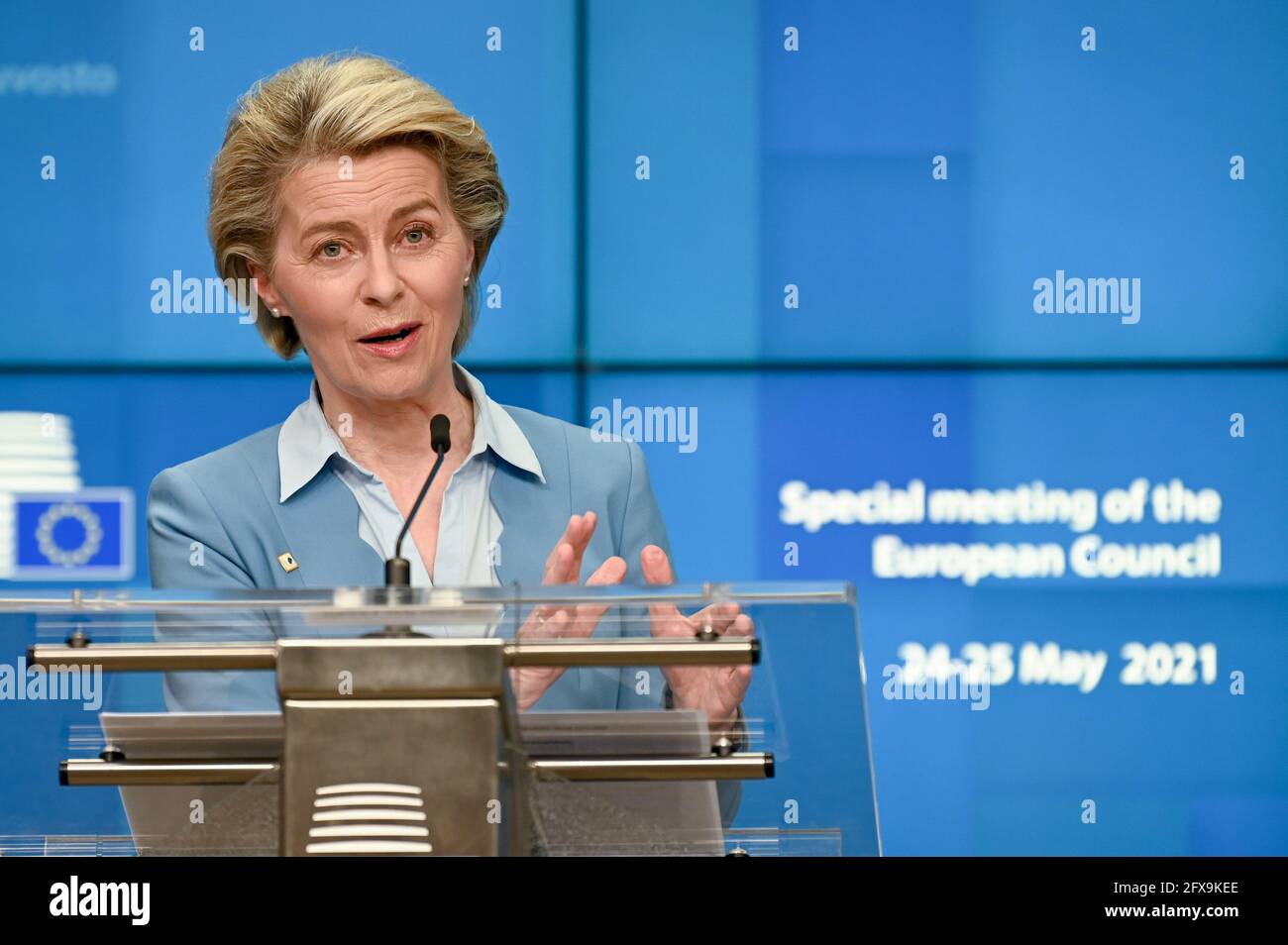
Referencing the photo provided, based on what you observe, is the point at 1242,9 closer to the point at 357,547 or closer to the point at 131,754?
the point at 357,547

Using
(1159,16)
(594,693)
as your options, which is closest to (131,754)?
(594,693)

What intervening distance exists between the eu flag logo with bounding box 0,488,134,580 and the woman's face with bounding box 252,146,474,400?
1.18 m

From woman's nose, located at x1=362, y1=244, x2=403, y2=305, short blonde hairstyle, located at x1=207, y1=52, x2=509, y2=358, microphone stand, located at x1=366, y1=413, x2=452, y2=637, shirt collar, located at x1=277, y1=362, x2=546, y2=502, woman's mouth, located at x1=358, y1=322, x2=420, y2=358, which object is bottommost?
microphone stand, located at x1=366, y1=413, x2=452, y2=637

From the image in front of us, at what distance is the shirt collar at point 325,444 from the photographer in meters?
2.55

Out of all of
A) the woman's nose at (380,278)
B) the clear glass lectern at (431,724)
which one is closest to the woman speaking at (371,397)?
the woman's nose at (380,278)

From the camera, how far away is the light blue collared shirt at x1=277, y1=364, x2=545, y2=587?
253cm

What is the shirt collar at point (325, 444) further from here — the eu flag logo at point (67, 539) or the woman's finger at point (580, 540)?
the eu flag logo at point (67, 539)

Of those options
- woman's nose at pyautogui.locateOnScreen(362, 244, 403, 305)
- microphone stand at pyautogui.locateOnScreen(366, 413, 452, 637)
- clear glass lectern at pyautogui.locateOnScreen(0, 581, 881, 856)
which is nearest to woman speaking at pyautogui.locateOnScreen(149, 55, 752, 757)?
woman's nose at pyautogui.locateOnScreen(362, 244, 403, 305)

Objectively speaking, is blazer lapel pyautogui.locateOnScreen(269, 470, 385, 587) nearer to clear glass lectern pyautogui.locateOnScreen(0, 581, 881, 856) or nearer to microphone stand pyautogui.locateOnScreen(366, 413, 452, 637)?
microphone stand pyautogui.locateOnScreen(366, 413, 452, 637)

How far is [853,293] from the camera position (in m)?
3.91

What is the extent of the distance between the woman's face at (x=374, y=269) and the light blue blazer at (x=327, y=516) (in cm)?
18

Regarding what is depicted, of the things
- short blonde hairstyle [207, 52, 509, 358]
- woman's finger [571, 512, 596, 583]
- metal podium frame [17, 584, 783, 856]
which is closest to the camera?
metal podium frame [17, 584, 783, 856]

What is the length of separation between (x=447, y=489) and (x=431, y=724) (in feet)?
4.22

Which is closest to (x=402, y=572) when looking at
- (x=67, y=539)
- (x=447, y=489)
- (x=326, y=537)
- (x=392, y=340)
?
(x=326, y=537)
